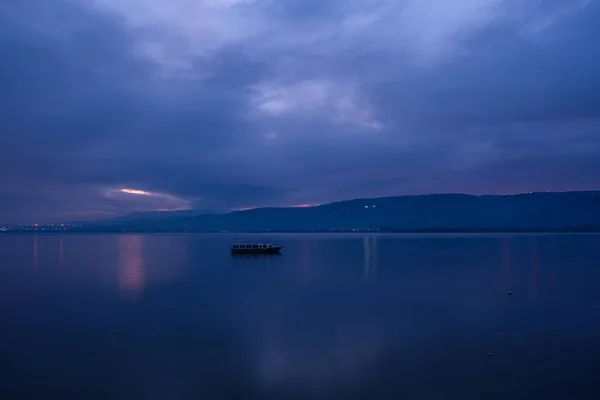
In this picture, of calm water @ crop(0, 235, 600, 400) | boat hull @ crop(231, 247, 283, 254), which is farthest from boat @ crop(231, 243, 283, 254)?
calm water @ crop(0, 235, 600, 400)

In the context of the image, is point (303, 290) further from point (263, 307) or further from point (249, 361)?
point (249, 361)

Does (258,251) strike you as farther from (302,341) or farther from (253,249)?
(302,341)

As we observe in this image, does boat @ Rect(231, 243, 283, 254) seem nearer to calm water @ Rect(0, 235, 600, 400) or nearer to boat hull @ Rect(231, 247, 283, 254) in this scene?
boat hull @ Rect(231, 247, 283, 254)

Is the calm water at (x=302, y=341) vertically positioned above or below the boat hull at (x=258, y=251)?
below

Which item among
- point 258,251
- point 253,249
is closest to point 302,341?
point 258,251

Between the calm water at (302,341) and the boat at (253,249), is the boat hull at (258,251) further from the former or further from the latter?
the calm water at (302,341)

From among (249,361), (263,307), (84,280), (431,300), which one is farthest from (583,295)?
(84,280)

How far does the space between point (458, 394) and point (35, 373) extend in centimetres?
1322

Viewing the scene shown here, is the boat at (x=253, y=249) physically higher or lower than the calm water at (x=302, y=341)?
higher

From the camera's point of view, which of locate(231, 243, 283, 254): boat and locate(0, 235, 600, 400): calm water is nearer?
locate(0, 235, 600, 400): calm water

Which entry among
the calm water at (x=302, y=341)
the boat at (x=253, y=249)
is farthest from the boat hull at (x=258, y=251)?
the calm water at (x=302, y=341)

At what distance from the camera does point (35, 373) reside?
14.5 metres

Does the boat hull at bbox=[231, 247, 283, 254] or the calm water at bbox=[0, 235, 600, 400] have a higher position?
the boat hull at bbox=[231, 247, 283, 254]

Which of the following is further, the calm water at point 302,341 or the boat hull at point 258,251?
the boat hull at point 258,251
